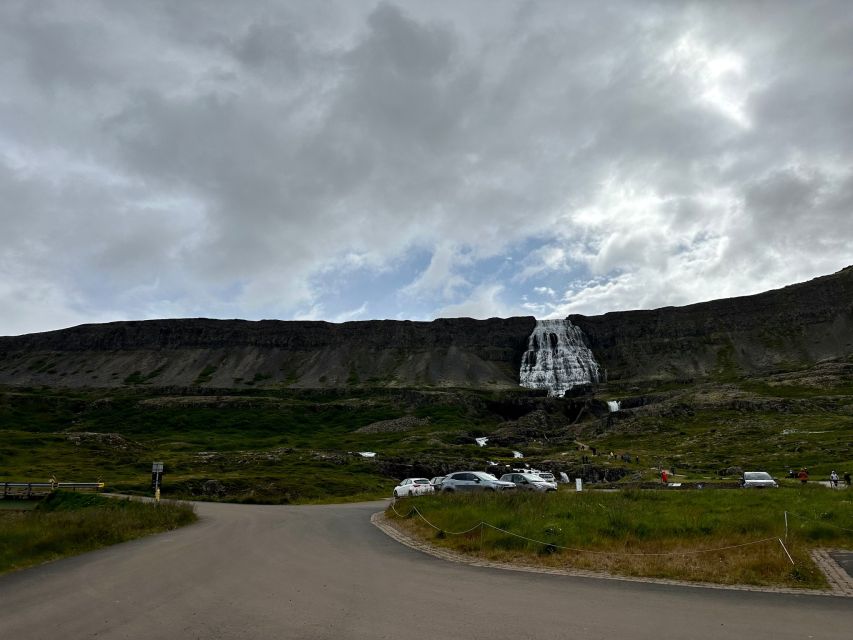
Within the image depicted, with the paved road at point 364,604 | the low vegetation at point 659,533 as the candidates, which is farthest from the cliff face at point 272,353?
the paved road at point 364,604

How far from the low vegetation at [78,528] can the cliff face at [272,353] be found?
121 meters

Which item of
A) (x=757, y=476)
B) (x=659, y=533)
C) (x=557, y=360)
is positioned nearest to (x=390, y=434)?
(x=757, y=476)

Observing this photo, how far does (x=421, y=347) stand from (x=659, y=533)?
157 meters

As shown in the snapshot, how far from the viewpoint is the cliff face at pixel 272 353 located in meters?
156

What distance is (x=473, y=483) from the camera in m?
33.5

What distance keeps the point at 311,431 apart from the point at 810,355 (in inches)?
4645

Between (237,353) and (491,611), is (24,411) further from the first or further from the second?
(491,611)

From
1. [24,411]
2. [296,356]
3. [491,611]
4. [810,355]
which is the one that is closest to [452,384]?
[296,356]

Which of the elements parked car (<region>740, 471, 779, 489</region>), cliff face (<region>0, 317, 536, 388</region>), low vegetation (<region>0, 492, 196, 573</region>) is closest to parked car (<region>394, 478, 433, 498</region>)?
low vegetation (<region>0, 492, 196, 573</region>)

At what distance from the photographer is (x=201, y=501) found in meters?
44.2

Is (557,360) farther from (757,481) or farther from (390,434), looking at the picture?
(757,481)

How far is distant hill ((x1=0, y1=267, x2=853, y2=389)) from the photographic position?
147000 mm

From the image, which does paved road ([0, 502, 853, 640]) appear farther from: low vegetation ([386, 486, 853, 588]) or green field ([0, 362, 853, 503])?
green field ([0, 362, 853, 503])

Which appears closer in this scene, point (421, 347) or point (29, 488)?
point (29, 488)
